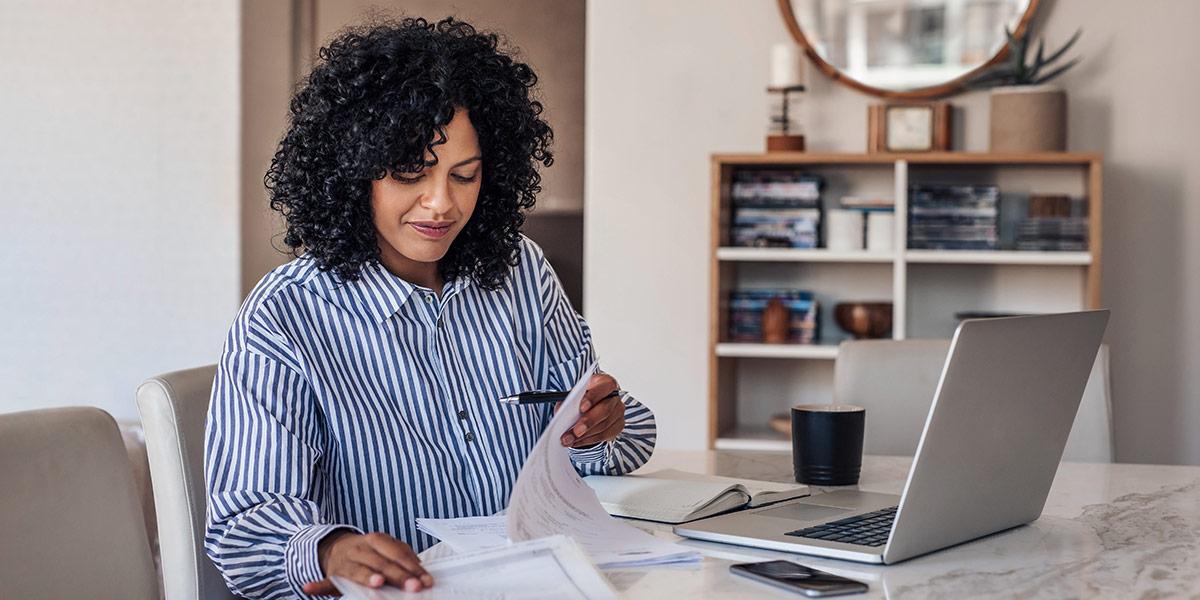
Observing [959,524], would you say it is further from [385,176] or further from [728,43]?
[728,43]

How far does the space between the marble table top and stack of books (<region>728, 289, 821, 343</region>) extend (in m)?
1.67

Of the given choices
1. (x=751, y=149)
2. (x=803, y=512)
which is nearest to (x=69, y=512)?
(x=803, y=512)

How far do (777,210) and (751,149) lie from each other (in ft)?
0.93

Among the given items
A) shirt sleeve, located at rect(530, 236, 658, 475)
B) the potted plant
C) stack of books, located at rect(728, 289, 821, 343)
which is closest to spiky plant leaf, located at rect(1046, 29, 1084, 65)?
the potted plant

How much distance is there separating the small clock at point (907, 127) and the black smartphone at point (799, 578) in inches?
87.6

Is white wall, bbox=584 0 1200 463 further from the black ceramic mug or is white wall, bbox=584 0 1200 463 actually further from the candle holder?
the black ceramic mug

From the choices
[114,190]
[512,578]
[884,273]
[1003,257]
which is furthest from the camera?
[114,190]

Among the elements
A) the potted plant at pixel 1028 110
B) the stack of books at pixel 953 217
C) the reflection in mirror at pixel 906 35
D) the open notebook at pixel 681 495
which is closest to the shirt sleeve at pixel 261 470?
the open notebook at pixel 681 495

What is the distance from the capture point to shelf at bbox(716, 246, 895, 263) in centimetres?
305

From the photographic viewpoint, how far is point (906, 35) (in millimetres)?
3227

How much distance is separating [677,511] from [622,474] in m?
0.24

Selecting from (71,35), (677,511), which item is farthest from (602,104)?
(677,511)

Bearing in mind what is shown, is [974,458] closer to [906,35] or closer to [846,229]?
[846,229]

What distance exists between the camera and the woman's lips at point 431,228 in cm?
134
